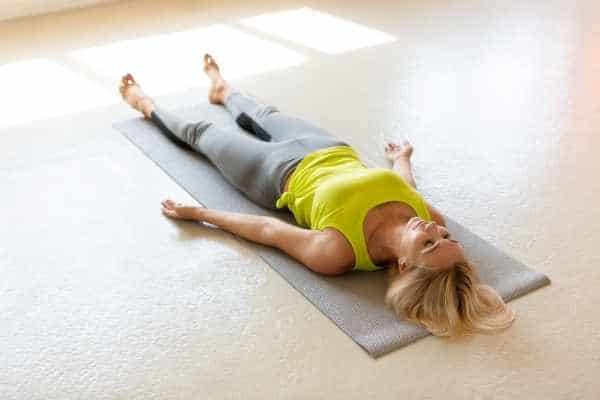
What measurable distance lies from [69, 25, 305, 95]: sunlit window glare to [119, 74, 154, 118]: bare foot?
21cm

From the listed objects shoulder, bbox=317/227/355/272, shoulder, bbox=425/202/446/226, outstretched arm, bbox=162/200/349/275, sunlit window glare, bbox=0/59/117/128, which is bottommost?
sunlit window glare, bbox=0/59/117/128

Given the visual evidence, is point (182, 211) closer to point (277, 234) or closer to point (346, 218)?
point (277, 234)

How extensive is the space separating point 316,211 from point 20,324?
0.83m

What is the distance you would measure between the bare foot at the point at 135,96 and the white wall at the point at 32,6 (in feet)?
4.32

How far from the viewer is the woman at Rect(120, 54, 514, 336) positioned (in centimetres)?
227

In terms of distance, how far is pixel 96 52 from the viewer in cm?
407

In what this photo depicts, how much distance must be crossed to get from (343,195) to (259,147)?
0.47m

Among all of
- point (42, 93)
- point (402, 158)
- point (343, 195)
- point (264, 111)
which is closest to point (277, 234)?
point (343, 195)

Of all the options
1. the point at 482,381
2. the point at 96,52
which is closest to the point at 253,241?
the point at 482,381

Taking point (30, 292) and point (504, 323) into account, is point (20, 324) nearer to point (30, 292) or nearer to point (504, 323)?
point (30, 292)

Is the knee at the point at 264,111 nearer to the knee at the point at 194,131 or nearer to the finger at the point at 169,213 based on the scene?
the knee at the point at 194,131

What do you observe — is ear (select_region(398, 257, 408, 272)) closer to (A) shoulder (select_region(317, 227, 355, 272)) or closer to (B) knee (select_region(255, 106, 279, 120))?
(A) shoulder (select_region(317, 227, 355, 272))

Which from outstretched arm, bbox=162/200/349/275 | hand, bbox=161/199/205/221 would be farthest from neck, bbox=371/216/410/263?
hand, bbox=161/199/205/221

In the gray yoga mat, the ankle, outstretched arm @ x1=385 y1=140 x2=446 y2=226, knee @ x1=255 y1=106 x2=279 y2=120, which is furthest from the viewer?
the ankle
